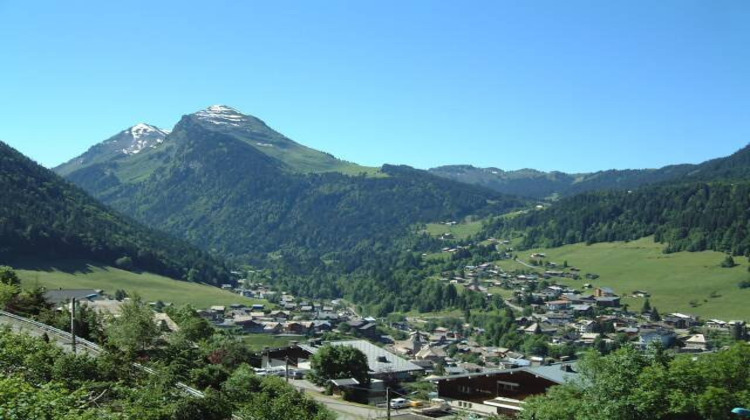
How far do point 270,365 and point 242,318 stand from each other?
195ft

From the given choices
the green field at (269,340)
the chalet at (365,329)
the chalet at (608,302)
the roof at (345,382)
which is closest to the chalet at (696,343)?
the chalet at (608,302)

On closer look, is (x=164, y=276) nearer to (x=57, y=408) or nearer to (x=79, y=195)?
(x=79, y=195)

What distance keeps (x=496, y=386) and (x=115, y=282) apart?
346ft

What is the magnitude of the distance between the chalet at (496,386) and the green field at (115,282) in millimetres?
89488

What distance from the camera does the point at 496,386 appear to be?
189ft

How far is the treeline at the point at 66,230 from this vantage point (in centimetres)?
14212

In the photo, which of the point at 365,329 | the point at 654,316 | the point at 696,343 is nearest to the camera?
the point at 696,343

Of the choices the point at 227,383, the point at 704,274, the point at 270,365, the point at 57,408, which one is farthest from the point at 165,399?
the point at 704,274

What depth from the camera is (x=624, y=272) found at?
630ft

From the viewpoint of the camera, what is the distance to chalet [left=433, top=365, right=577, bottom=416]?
181 ft

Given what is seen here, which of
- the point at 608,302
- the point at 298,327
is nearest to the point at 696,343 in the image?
the point at 608,302

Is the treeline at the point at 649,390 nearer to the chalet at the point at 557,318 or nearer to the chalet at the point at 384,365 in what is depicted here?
the chalet at the point at 384,365

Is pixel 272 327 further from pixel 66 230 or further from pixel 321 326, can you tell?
pixel 66 230

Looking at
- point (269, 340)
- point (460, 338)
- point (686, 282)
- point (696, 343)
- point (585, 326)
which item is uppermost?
point (686, 282)
